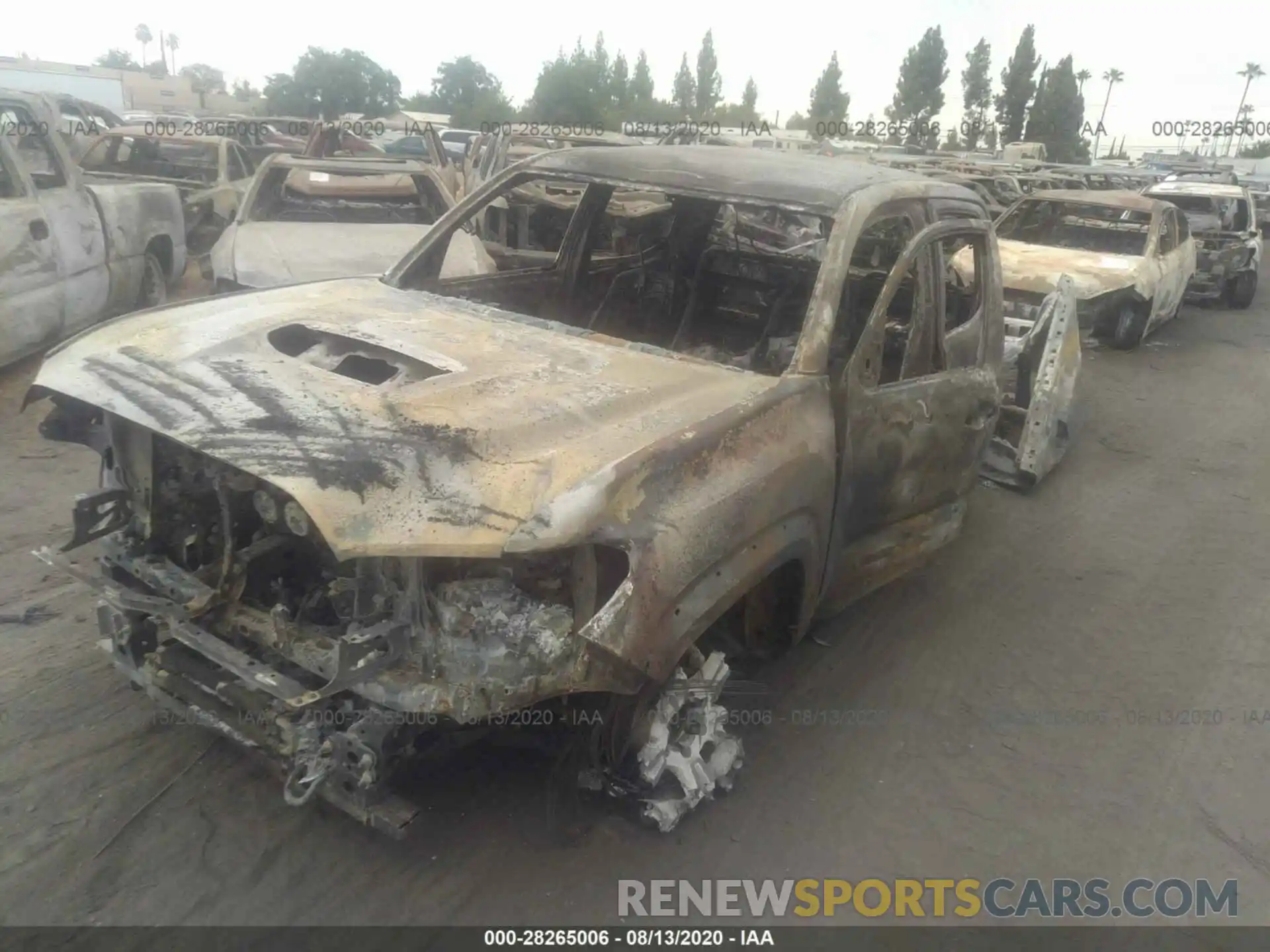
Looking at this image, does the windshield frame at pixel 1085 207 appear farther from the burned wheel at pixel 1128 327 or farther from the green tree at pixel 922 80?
the green tree at pixel 922 80

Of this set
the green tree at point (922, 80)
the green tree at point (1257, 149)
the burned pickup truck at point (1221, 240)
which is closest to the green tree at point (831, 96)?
the green tree at point (922, 80)

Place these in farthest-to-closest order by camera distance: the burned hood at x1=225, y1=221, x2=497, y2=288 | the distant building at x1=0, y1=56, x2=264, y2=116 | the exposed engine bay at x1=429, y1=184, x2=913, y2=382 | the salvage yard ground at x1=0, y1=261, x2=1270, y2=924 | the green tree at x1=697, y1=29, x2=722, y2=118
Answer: the green tree at x1=697, y1=29, x2=722, y2=118
the distant building at x1=0, y1=56, x2=264, y2=116
the burned hood at x1=225, y1=221, x2=497, y2=288
the exposed engine bay at x1=429, y1=184, x2=913, y2=382
the salvage yard ground at x1=0, y1=261, x2=1270, y2=924

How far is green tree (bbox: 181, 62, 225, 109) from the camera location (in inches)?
2047

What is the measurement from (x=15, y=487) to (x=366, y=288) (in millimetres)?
2584

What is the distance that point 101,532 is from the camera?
304cm

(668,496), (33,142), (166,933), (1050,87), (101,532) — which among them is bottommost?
(166,933)

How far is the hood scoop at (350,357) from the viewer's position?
3.03 m

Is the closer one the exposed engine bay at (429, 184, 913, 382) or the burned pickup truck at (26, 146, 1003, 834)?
the burned pickup truck at (26, 146, 1003, 834)

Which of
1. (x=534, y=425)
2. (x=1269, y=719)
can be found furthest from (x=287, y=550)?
(x=1269, y=719)

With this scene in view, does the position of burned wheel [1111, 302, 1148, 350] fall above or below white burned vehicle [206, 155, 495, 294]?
below

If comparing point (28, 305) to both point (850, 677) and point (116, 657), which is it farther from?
point (850, 677)

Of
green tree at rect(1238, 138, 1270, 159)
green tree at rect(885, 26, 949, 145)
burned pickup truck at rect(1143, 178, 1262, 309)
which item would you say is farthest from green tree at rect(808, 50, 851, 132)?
burned pickup truck at rect(1143, 178, 1262, 309)

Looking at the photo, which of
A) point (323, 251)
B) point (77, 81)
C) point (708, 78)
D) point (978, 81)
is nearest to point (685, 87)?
point (708, 78)

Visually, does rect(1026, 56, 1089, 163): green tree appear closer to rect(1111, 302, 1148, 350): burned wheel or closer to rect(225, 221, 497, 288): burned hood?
rect(1111, 302, 1148, 350): burned wheel
